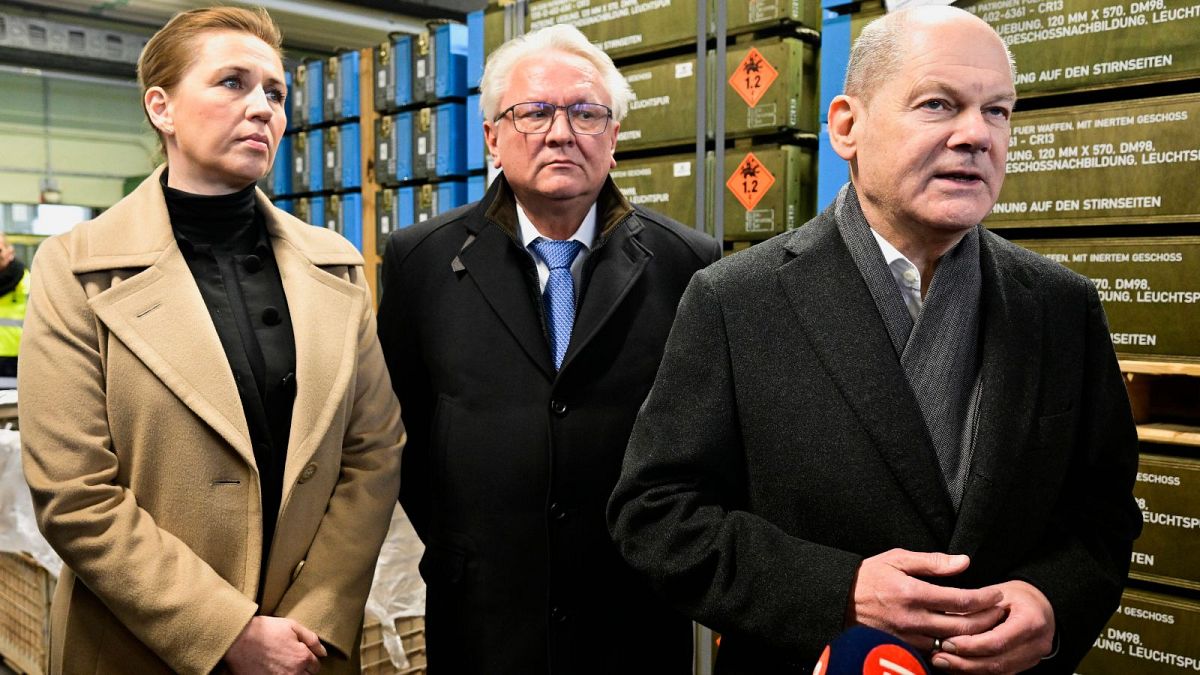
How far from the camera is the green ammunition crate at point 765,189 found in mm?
3131

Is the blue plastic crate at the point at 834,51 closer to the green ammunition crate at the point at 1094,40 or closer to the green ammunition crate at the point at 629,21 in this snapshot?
the green ammunition crate at the point at 1094,40

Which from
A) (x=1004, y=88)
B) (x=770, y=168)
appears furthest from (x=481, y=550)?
(x=770, y=168)

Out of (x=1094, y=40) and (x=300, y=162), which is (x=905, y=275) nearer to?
(x=1094, y=40)

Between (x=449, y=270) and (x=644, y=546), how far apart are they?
719 mm

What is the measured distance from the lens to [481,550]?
161 centimetres

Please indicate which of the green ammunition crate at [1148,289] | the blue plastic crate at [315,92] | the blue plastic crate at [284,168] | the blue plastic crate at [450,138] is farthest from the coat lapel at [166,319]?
the blue plastic crate at [284,168]

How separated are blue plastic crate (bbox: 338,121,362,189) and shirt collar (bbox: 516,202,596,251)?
388 centimetres

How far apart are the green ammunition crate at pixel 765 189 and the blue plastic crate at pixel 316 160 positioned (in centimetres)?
312

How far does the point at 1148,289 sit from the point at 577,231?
1.38 m

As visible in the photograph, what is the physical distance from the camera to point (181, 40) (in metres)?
1.47

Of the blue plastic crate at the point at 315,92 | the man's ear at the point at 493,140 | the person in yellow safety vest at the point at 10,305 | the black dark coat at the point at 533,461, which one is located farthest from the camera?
the blue plastic crate at the point at 315,92

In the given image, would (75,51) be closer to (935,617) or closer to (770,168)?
(770,168)

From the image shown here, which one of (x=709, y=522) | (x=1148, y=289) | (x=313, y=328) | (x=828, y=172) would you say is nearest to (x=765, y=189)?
(x=828, y=172)

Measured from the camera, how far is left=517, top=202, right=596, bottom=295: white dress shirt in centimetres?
167
